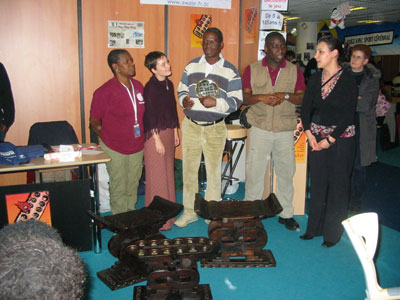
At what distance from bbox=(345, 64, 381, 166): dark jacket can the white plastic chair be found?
2162mm

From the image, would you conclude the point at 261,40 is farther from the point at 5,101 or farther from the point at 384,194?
the point at 5,101

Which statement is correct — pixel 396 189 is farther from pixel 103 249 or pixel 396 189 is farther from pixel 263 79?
pixel 103 249

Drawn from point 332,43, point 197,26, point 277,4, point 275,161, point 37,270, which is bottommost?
point 275,161

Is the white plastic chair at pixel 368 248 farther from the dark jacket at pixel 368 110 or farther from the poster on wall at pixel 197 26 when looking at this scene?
the poster on wall at pixel 197 26

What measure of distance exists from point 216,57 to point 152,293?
1981 mm

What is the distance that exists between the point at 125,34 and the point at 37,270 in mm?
4087

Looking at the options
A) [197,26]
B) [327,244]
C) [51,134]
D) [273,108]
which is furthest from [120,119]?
[197,26]

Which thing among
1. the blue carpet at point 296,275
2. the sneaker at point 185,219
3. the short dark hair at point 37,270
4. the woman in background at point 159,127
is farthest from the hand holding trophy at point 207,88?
the short dark hair at point 37,270

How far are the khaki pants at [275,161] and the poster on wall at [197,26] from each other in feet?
6.06

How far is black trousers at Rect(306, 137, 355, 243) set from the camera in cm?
303

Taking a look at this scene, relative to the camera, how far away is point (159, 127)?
327 centimetres

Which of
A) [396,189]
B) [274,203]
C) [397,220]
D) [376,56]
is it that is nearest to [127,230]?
[274,203]

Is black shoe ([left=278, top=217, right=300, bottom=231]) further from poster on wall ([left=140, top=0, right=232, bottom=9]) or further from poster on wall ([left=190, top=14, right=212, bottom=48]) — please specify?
poster on wall ([left=140, top=0, right=232, bottom=9])

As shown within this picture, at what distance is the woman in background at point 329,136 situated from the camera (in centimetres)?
290
